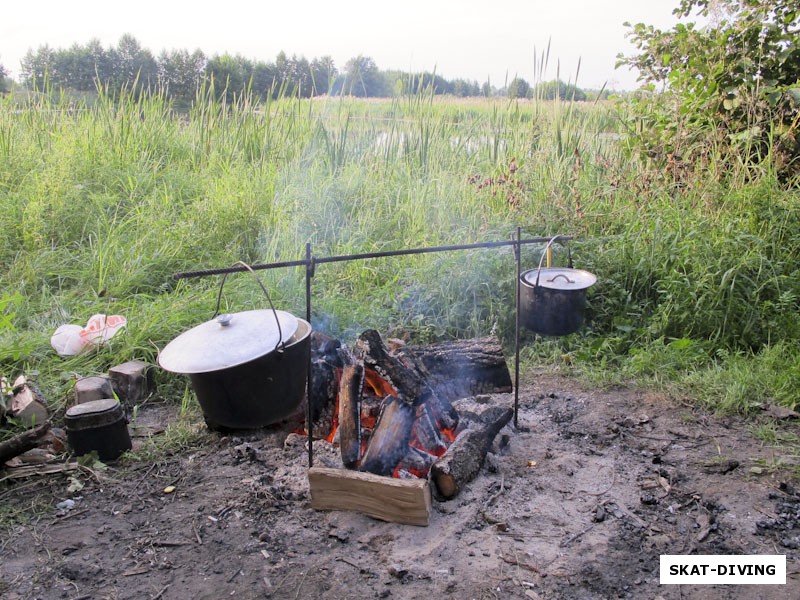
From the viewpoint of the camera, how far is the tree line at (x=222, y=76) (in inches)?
324

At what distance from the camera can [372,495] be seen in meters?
2.57

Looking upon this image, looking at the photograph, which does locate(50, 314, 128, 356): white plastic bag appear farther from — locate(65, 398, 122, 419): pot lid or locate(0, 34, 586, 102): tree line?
locate(0, 34, 586, 102): tree line

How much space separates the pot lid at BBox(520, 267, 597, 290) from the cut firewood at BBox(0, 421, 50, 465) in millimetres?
2631

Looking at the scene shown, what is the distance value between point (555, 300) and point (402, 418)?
1.00 meters

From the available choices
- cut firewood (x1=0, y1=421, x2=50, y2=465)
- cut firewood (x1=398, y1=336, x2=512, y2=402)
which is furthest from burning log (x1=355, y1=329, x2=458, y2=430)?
cut firewood (x1=0, y1=421, x2=50, y2=465)

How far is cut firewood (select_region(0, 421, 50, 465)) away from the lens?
2.94 m

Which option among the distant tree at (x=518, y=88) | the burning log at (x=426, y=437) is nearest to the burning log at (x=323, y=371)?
the burning log at (x=426, y=437)

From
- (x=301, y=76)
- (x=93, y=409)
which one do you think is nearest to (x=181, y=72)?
(x=301, y=76)

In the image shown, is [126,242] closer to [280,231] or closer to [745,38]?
[280,231]

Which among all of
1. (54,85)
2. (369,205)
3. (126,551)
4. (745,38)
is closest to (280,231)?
(369,205)

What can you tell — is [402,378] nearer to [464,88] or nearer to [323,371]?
[323,371]

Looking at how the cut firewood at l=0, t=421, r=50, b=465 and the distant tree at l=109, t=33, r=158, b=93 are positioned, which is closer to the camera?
the cut firewood at l=0, t=421, r=50, b=465

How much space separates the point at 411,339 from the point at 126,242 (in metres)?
2.91

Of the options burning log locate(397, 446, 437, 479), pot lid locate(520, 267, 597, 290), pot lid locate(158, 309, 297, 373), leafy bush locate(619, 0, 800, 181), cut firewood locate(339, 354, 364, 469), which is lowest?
burning log locate(397, 446, 437, 479)
